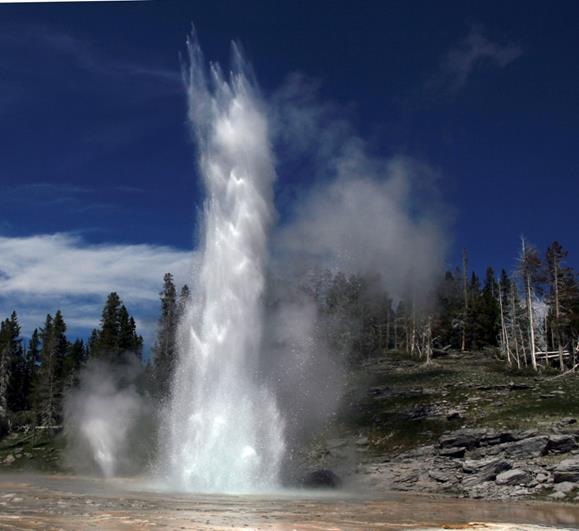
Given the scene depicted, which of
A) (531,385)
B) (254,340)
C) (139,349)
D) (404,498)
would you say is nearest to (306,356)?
(531,385)

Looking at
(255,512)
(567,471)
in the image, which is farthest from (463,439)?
(255,512)

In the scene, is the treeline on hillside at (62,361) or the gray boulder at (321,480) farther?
the treeline on hillside at (62,361)

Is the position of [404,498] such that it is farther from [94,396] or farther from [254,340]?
[94,396]

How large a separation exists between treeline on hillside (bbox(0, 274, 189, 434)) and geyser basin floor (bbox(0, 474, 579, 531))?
3974 cm

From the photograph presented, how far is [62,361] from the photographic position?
260 ft

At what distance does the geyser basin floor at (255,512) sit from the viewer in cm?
1742

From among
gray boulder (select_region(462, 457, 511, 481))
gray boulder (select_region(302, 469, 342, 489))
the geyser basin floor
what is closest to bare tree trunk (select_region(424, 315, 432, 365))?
gray boulder (select_region(462, 457, 511, 481))

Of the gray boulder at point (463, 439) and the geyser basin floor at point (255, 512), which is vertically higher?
the gray boulder at point (463, 439)

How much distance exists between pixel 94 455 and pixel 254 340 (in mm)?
26170

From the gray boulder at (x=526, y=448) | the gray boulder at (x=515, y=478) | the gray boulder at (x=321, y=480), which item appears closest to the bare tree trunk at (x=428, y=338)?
the gray boulder at (x=526, y=448)

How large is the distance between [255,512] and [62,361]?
64.5 meters

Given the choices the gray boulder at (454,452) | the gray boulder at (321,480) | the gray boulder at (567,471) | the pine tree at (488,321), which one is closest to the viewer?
the gray boulder at (567,471)

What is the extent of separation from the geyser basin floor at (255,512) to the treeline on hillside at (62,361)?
3974cm

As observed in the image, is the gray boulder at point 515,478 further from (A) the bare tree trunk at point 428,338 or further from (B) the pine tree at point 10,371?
(B) the pine tree at point 10,371
